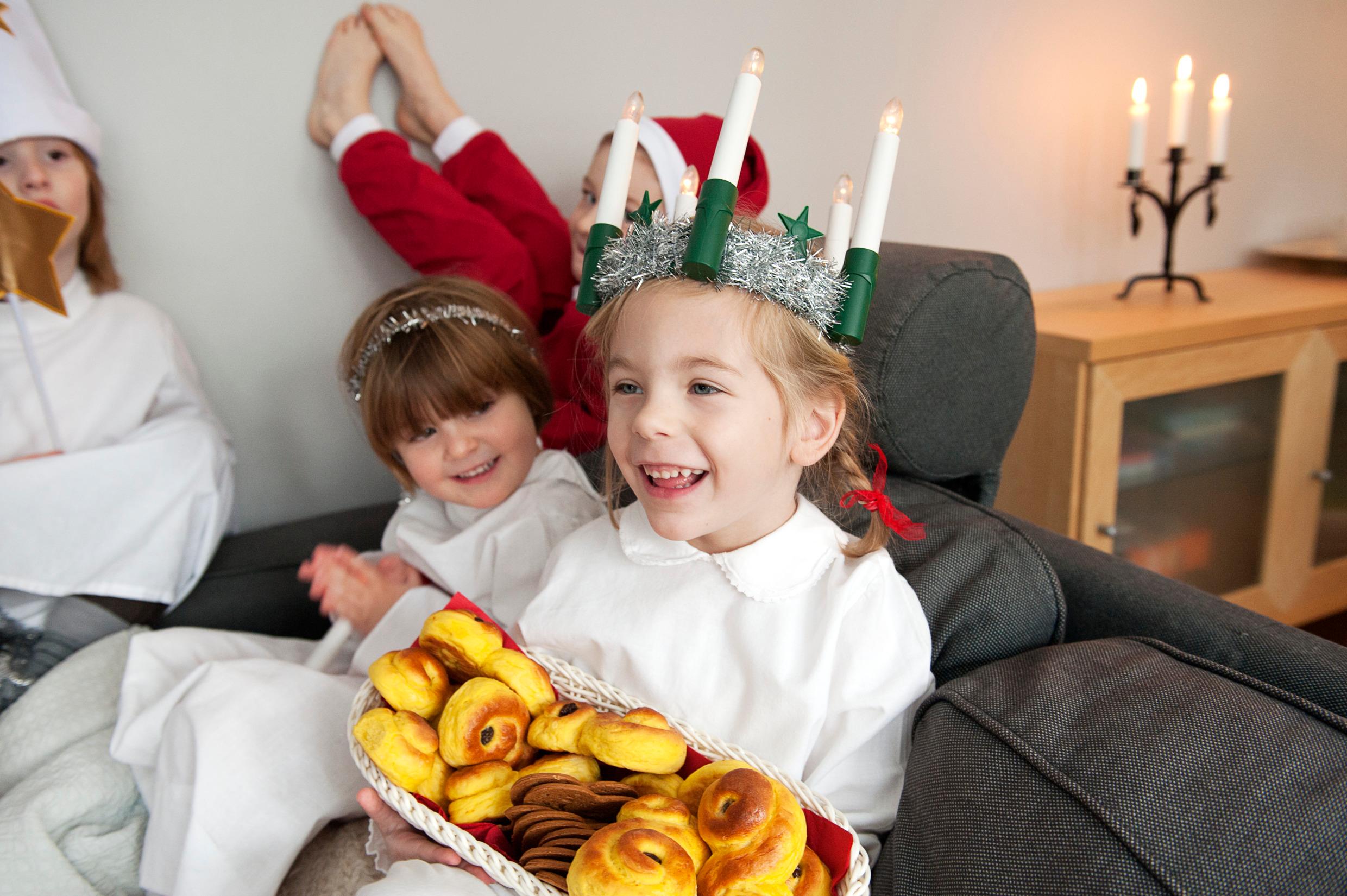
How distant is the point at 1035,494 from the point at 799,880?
4.27ft

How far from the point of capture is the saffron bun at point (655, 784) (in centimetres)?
68

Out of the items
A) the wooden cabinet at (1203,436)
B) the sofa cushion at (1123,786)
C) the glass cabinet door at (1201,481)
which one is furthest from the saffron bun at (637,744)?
the glass cabinet door at (1201,481)

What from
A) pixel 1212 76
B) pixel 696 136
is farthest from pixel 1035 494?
pixel 1212 76

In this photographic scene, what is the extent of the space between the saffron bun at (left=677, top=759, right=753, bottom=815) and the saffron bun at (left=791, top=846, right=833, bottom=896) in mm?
78

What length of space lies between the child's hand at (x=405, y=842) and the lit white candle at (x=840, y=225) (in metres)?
0.63

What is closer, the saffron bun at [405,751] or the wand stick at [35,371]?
the saffron bun at [405,751]

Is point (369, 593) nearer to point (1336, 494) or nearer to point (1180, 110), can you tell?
point (1180, 110)

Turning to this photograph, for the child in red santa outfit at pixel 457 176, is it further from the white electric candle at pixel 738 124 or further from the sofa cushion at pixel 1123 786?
the sofa cushion at pixel 1123 786

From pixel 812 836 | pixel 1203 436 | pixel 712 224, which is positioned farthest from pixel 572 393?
pixel 1203 436

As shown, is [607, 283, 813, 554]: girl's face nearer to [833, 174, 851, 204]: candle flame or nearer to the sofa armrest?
[833, 174, 851, 204]: candle flame

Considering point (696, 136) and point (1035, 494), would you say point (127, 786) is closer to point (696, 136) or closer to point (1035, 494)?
point (696, 136)

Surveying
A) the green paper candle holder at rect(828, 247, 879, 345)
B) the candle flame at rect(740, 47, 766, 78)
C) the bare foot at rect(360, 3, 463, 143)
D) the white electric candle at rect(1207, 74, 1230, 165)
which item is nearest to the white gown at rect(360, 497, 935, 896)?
the green paper candle holder at rect(828, 247, 879, 345)

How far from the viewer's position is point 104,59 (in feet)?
4.11

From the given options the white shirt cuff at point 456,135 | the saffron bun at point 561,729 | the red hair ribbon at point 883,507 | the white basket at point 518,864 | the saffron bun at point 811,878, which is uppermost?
the white shirt cuff at point 456,135
